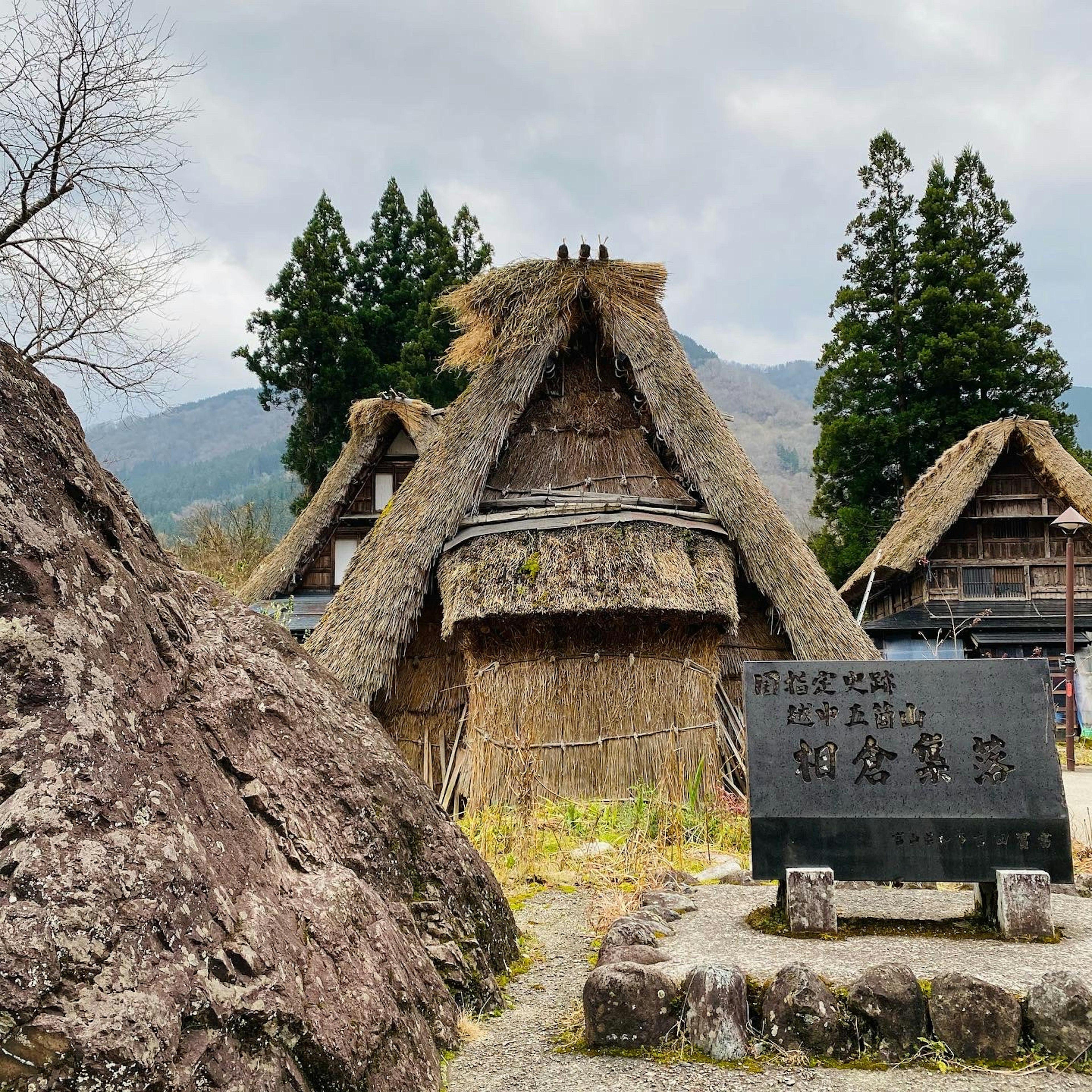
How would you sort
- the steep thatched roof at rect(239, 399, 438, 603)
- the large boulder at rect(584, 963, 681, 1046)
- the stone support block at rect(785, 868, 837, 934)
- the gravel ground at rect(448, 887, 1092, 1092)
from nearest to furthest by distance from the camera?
the gravel ground at rect(448, 887, 1092, 1092) → the large boulder at rect(584, 963, 681, 1046) → the stone support block at rect(785, 868, 837, 934) → the steep thatched roof at rect(239, 399, 438, 603)

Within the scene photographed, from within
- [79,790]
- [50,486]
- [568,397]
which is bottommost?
[79,790]

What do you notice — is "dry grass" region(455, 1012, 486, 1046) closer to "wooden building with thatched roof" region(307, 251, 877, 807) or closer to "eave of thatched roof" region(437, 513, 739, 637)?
"wooden building with thatched roof" region(307, 251, 877, 807)

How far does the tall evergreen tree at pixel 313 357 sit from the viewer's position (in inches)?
1016

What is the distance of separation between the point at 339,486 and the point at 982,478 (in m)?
12.2

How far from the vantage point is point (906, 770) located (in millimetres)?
4984

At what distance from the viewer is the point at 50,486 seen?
2.70 m

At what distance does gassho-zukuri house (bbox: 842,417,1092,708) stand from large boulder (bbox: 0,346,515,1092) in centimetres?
1733

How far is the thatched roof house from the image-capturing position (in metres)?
19.0

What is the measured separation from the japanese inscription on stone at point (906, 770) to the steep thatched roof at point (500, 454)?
12.6 feet

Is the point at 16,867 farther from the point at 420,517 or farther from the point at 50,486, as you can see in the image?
the point at 420,517

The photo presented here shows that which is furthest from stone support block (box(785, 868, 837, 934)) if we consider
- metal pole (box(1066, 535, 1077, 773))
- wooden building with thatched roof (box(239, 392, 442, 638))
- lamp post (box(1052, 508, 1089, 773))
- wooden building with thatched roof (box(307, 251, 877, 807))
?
wooden building with thatched roof (box(239, 392, 442, 638))

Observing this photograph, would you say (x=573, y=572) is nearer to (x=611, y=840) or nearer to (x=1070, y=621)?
(x=611, y=840)

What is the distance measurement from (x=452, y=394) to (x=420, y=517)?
669 inches

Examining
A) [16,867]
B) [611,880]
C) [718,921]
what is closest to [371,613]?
[611,880]
